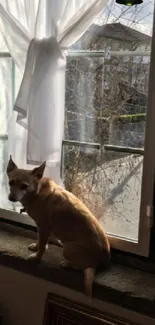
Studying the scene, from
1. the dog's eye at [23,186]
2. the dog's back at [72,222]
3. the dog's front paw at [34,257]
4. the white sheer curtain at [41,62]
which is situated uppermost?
the white sheer curtain at [41,62]

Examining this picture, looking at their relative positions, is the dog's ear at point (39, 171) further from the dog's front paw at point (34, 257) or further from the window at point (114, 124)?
the dog's front paw at point (34, 257)

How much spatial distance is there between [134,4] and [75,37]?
0.24m

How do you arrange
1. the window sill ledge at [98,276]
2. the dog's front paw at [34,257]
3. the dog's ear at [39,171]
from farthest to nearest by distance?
the dog's front paw at [34,257]
the dog's ear at [39,171]
the window sill ledge at [98,276]

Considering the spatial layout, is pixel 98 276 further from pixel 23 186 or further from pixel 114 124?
pixel 114 124

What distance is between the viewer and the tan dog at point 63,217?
1.57m

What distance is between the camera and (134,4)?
145 cm

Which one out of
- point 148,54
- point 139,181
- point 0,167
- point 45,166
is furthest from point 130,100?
point 0,167

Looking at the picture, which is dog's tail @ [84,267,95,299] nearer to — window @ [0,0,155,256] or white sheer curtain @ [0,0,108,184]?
window @ [0,0,155,256]

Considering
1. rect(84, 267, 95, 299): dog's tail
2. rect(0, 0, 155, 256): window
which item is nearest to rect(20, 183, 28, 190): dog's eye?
rect(0, 0, 155, 256): window

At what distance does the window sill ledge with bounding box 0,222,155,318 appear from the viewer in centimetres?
147

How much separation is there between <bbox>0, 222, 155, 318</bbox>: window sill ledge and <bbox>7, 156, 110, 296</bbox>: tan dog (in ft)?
0.17

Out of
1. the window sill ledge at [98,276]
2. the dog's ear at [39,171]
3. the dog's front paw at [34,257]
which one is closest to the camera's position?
the window sill ledge at [98,276]

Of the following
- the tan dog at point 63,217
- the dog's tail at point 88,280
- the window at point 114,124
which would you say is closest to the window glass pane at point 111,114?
the window at point 114,124

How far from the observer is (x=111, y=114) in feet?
5.33
